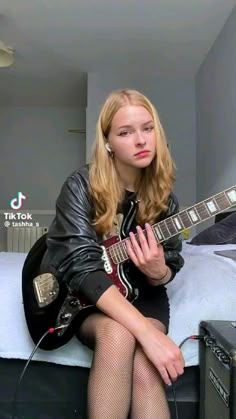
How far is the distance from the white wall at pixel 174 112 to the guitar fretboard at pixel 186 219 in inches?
106

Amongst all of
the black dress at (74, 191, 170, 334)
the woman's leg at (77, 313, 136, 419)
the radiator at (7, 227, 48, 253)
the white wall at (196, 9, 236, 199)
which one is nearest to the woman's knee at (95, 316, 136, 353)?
the woman's leg at (77, 313, 136, 419)

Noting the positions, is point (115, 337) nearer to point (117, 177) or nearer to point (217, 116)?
point (117, 177)

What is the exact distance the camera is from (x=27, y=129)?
15.2 feet

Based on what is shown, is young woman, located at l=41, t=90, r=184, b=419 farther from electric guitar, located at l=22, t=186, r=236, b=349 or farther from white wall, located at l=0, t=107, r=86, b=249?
white wall, located at l=0, t=107, r=86, b=249

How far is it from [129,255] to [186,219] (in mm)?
152

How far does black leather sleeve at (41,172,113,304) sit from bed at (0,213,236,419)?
0.21 meters

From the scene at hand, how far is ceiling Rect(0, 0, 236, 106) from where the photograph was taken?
2.48 metres

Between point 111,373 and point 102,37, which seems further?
point 102,37

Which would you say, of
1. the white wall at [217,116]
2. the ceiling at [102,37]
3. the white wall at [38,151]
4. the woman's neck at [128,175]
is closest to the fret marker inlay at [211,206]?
the woman's neck at [128,175]

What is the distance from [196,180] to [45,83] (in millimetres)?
1602

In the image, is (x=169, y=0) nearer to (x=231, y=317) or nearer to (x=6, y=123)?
(x=231, y=317)

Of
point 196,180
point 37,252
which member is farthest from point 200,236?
point 196,180

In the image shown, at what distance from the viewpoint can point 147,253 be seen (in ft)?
3.10

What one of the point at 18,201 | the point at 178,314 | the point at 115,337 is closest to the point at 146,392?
the point at 115,337
